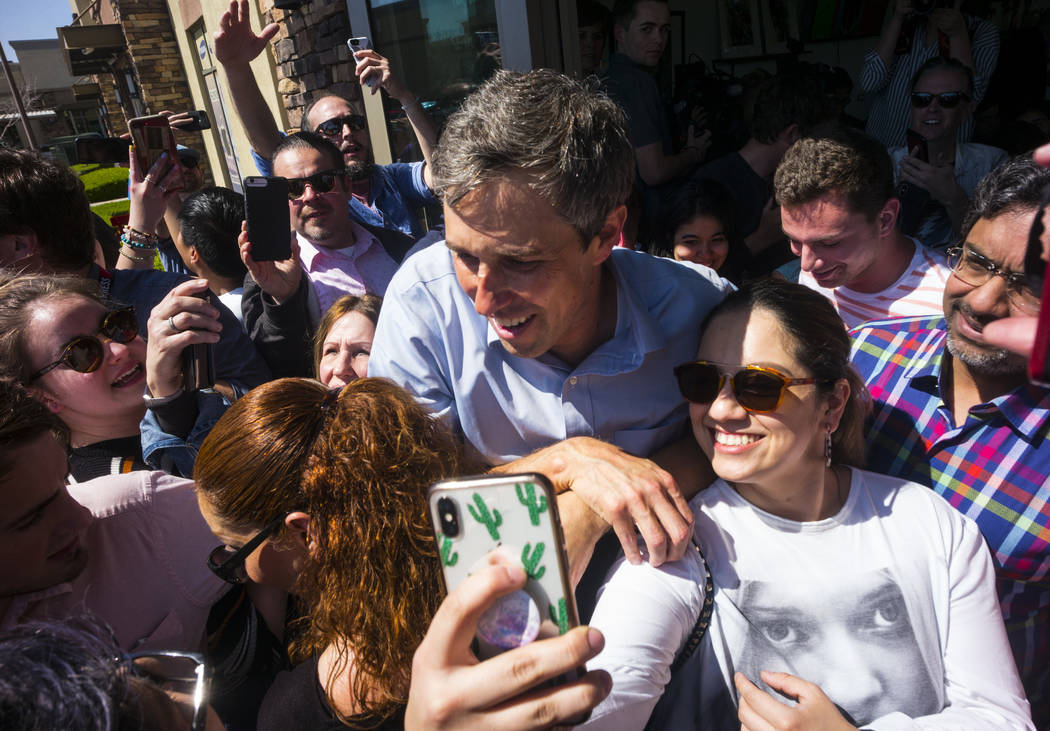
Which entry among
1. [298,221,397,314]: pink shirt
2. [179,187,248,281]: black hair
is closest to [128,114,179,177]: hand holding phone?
[179,187,248,281]: black hair

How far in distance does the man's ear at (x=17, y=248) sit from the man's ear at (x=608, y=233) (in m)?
1.90

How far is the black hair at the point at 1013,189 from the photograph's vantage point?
146cm

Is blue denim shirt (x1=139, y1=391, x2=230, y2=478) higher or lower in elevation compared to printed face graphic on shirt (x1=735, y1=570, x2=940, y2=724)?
higher

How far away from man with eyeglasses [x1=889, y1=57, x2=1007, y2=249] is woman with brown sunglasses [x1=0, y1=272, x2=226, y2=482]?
9.50 feet

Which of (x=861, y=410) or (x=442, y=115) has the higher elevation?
(x=442, y=115)

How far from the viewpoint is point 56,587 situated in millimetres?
1321

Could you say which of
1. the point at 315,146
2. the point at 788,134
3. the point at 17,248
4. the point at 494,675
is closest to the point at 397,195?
the point at 315,146

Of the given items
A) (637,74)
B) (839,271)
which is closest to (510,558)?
(839,271)

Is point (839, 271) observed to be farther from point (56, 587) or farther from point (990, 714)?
point (56, 587)

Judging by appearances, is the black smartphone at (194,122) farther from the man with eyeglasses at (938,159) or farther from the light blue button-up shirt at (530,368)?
the man with eyeglasses at (938,159)

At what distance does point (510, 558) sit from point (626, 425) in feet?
3.06

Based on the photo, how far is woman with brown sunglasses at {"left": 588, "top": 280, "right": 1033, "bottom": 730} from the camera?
1216 mm

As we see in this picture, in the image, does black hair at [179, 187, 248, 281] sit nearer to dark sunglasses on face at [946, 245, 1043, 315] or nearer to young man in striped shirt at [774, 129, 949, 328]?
young man in striped shirt at [774, 129, 949, 328]

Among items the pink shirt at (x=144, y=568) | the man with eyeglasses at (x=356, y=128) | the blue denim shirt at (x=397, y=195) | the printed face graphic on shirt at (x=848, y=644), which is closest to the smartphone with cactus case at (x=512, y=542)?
the printed face graphic on shirt at (x=848, y=644)
